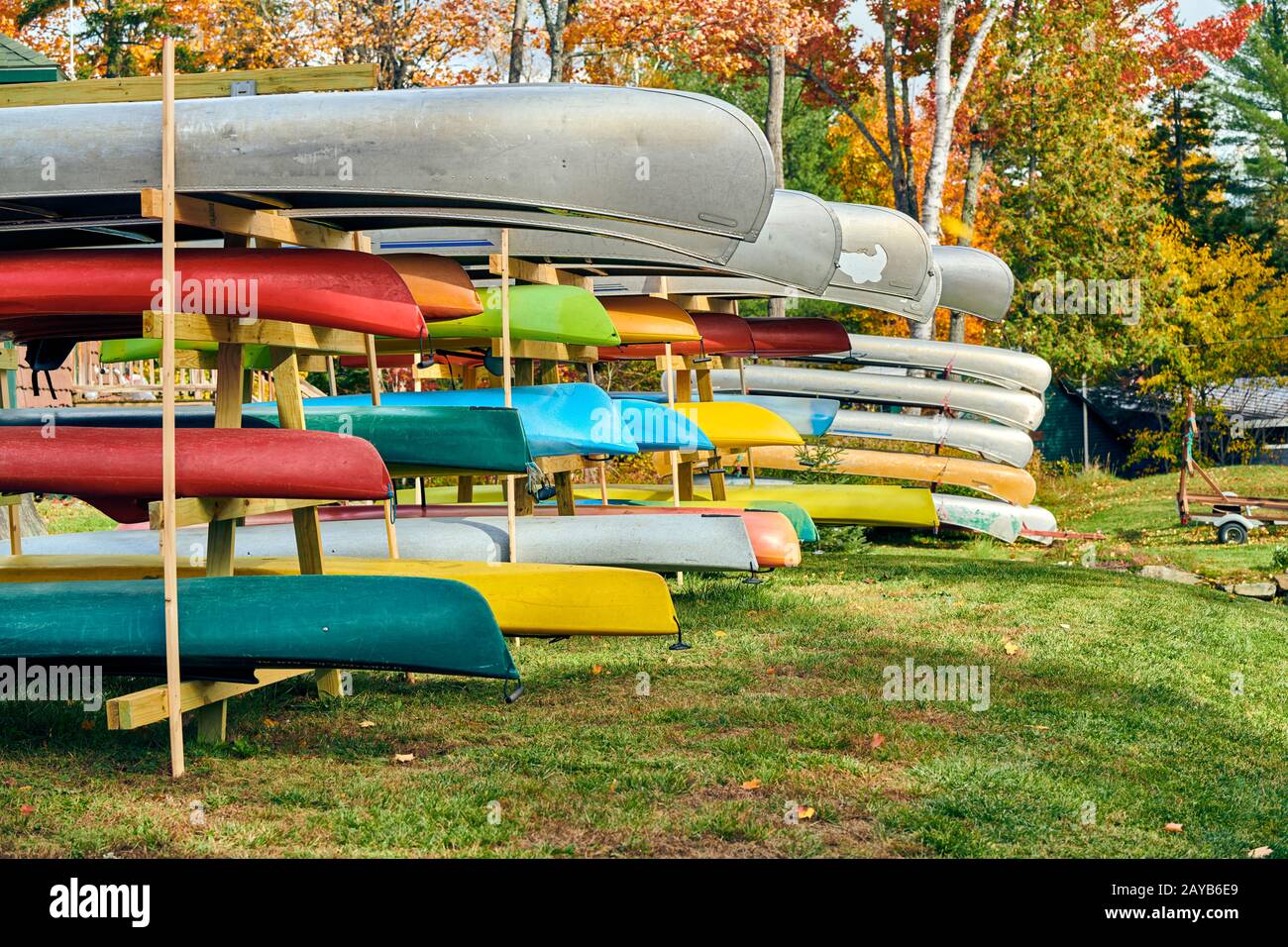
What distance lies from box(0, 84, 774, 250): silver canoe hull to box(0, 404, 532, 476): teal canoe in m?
1.16

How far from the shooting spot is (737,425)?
9383 millimetres

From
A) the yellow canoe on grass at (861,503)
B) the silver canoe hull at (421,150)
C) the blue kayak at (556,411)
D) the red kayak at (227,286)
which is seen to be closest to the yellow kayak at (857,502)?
the yellow canoe on grass at (861,503)

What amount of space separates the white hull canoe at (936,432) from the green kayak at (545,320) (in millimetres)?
6823

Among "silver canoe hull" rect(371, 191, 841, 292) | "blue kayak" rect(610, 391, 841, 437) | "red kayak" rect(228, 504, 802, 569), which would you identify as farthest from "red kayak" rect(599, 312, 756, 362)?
"red kayak" rect(228, 504, 802, 569)

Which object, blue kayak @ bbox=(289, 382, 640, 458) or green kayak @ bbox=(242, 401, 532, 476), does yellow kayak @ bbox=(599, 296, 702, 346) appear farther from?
green kayak @ bbox=(242, 401, 532, 476)

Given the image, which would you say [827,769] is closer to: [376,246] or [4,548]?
[376,246]

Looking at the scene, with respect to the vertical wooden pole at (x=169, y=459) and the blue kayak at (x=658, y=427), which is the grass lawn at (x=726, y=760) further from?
the blue kayak at (x=658, y=427)

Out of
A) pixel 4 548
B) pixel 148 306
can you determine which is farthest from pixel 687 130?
pixel 4 548

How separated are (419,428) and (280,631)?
1.66 m

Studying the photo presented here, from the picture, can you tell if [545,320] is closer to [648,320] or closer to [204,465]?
[648,320]

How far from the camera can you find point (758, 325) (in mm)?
11188

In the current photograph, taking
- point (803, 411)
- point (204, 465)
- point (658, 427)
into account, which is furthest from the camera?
point (803, 411)

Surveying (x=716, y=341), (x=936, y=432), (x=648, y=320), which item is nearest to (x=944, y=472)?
(x=936, y=432)

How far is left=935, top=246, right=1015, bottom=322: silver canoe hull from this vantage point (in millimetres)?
11766
